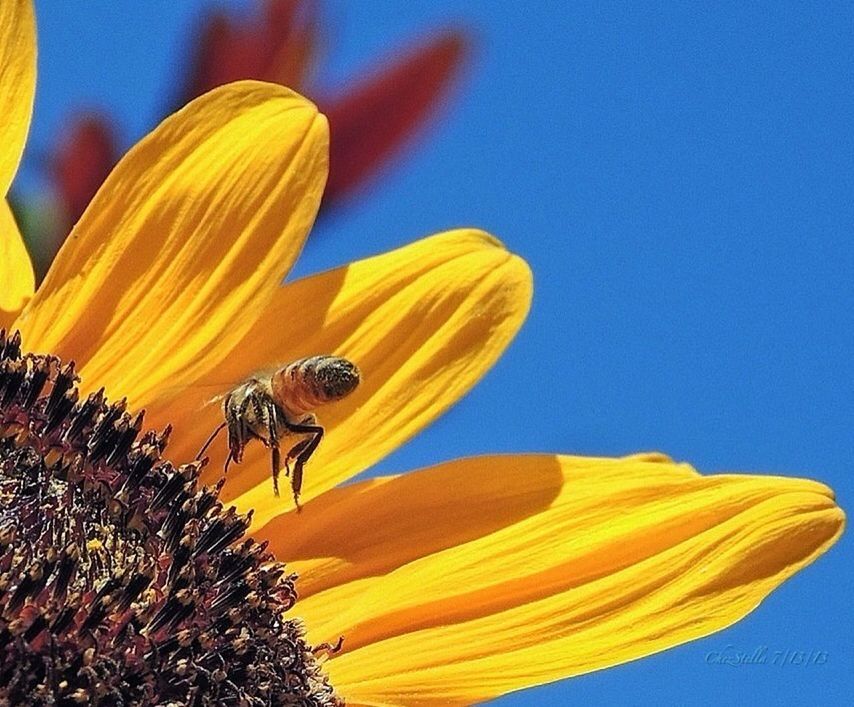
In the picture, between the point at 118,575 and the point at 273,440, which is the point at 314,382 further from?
the point at 118,575

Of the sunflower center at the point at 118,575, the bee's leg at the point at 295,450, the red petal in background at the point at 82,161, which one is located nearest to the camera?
the sunflower center at the point at 118,575

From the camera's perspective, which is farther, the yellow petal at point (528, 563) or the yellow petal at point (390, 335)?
the yellow petal at point (390, 335)

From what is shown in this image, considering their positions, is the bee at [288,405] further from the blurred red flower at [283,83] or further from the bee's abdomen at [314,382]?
the blurred red flower at [283,83]

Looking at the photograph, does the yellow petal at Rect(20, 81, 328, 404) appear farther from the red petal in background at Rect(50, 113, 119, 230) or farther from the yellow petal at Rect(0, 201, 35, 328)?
the red petal in background at Rect(50, 113, 119, 230)

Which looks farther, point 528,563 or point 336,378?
point 528,563

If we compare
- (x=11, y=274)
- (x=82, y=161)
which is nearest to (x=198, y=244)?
(x=11, y=274)

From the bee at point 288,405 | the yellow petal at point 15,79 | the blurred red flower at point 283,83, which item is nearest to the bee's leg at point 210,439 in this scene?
the bee at point 288,405

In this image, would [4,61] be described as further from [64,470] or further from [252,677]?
[252,677]

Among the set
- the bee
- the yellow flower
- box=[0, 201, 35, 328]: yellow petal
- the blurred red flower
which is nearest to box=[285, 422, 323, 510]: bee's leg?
the bee

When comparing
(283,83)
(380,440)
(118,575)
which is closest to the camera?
(118,575)
